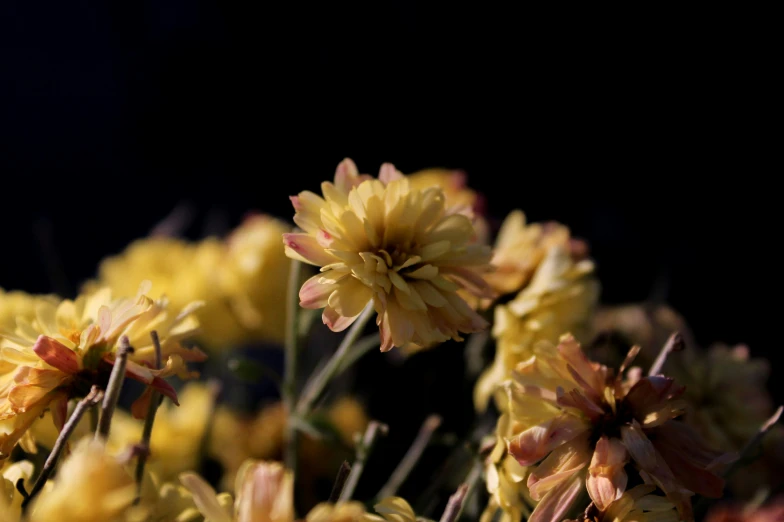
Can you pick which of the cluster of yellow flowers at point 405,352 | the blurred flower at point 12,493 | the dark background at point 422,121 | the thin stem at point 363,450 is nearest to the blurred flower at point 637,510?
the cluster of yellow flowers at point 405,352

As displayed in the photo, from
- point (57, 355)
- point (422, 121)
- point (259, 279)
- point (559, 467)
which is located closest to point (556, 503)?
point (559, 467)

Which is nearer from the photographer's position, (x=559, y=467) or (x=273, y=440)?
(x=559, y=467)

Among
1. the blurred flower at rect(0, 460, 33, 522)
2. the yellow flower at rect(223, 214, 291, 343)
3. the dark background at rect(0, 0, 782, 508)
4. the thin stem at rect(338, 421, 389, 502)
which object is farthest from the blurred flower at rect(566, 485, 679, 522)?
the dark background at rect(0, 0, 782, 508)

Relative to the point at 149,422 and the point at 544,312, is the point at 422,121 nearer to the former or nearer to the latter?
the point at 544,312

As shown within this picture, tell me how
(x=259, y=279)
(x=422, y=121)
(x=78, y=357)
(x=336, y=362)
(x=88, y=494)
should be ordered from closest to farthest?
(x=88, y=494)
(x=78, y=357)
(x=336, y=362)
(x=259, y=279)
(x=422, y=121)

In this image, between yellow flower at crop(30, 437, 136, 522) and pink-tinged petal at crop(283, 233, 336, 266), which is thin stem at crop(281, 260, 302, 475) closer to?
pink-tinged petal at crop(283, 233, 336, 266)

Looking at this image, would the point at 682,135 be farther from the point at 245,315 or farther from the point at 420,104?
the point at 245,315
